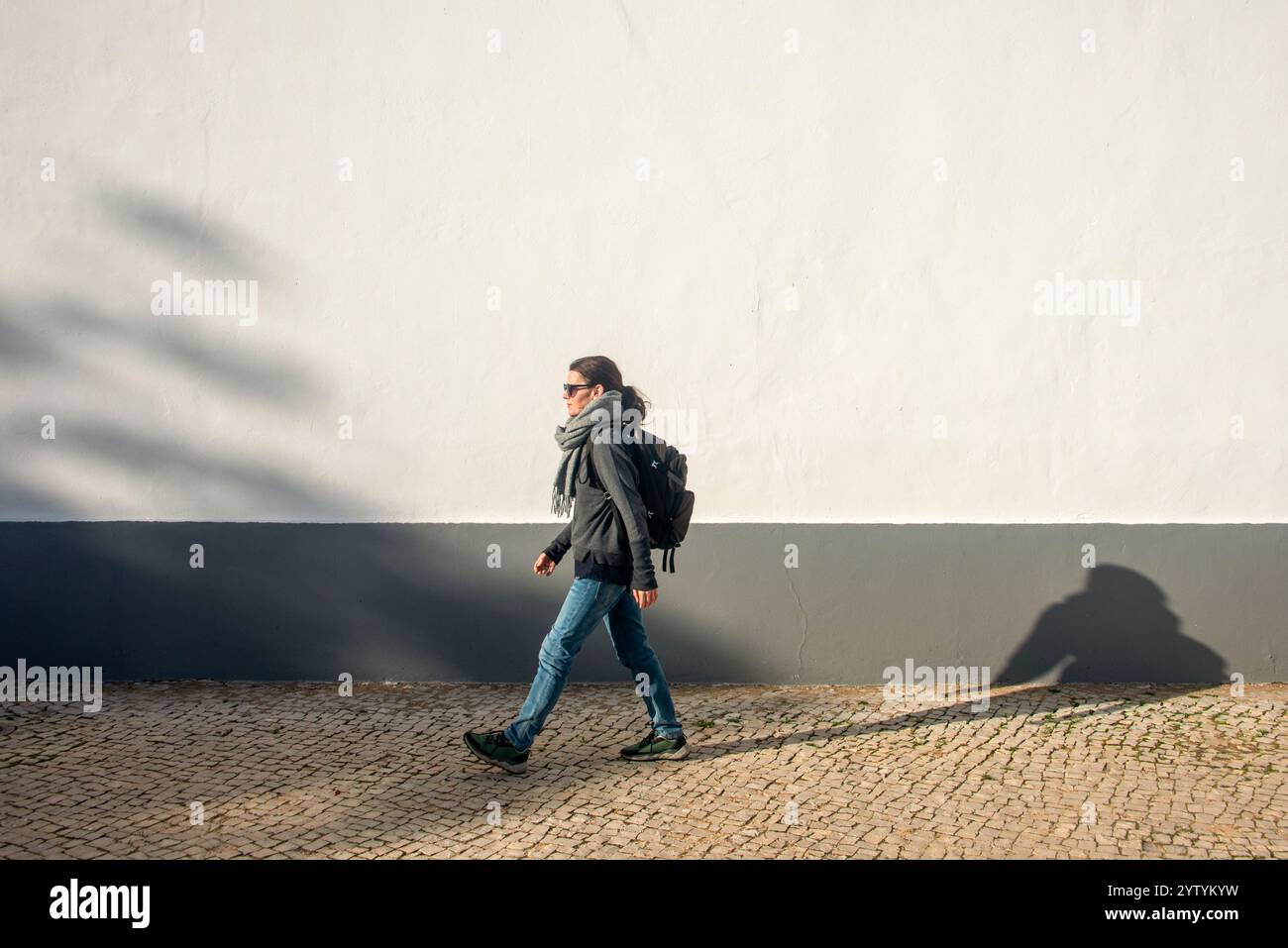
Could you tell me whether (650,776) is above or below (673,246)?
below

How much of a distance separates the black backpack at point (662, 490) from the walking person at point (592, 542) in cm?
7

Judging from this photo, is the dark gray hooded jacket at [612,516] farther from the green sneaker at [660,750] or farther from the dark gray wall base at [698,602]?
the dark gray wall base at [698,602]

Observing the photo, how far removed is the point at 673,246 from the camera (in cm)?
654

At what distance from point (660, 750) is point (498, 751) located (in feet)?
2.48

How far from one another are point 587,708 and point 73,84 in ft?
14.7

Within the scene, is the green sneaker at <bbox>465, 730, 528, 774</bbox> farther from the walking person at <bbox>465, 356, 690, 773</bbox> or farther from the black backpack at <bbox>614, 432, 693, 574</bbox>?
the black backpack at <bbox>614, 432, 693, 574</bbox>

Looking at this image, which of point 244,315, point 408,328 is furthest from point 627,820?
point 244,315

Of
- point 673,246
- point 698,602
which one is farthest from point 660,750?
point 673,246

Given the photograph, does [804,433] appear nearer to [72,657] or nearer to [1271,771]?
[1271,771]

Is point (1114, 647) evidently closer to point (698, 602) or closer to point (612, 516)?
point (698, 602)

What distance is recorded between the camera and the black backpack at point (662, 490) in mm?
5152

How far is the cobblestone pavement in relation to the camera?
4.44 m

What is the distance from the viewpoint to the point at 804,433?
660cm

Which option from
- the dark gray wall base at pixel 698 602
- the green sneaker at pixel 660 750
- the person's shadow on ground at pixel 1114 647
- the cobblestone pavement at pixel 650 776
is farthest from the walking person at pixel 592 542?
the person's shadow on ground at pixel 1114 647
